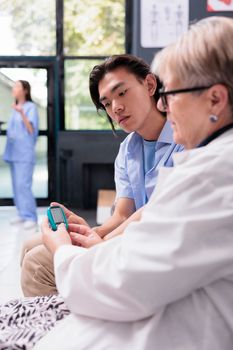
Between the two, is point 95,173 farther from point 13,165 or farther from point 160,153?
point 160,153

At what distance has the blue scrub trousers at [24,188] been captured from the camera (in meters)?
4.95

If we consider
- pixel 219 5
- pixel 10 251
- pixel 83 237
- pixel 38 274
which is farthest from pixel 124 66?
pixel 219 5

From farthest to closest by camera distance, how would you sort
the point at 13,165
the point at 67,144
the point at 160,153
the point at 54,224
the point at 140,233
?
the point at 67,144 < the point at 13,165 < the point at 160,153 < the point at 54,224 < the point at 140,233

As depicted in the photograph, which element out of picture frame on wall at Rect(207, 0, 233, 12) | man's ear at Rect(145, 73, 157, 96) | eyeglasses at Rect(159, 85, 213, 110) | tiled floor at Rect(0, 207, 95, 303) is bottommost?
tiled floor at Rect(0, 207, 95, 303)

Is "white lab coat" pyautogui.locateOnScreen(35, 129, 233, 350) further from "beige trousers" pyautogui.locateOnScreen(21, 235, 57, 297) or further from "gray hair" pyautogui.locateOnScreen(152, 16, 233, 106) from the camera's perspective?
"beige trousers" pyautogui.locateOnScreen(21, 235, 57, 297)

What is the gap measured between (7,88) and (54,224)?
474 cm

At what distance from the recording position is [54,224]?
1.29 m

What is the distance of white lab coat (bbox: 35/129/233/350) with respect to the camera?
84 cm

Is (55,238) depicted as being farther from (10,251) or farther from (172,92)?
(10,251)

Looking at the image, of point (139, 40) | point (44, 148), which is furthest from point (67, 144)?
point (139, 40)

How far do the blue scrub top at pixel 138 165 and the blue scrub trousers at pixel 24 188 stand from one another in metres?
3.04

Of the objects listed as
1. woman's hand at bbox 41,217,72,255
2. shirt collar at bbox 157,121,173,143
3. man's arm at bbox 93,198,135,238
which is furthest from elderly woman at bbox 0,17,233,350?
man's arm at bbox 93,198,135,238

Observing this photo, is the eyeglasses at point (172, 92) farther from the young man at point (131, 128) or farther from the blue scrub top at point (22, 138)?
the blue scrub top at point (22, 138)

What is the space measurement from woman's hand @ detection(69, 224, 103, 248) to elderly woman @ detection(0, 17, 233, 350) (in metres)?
0.38
